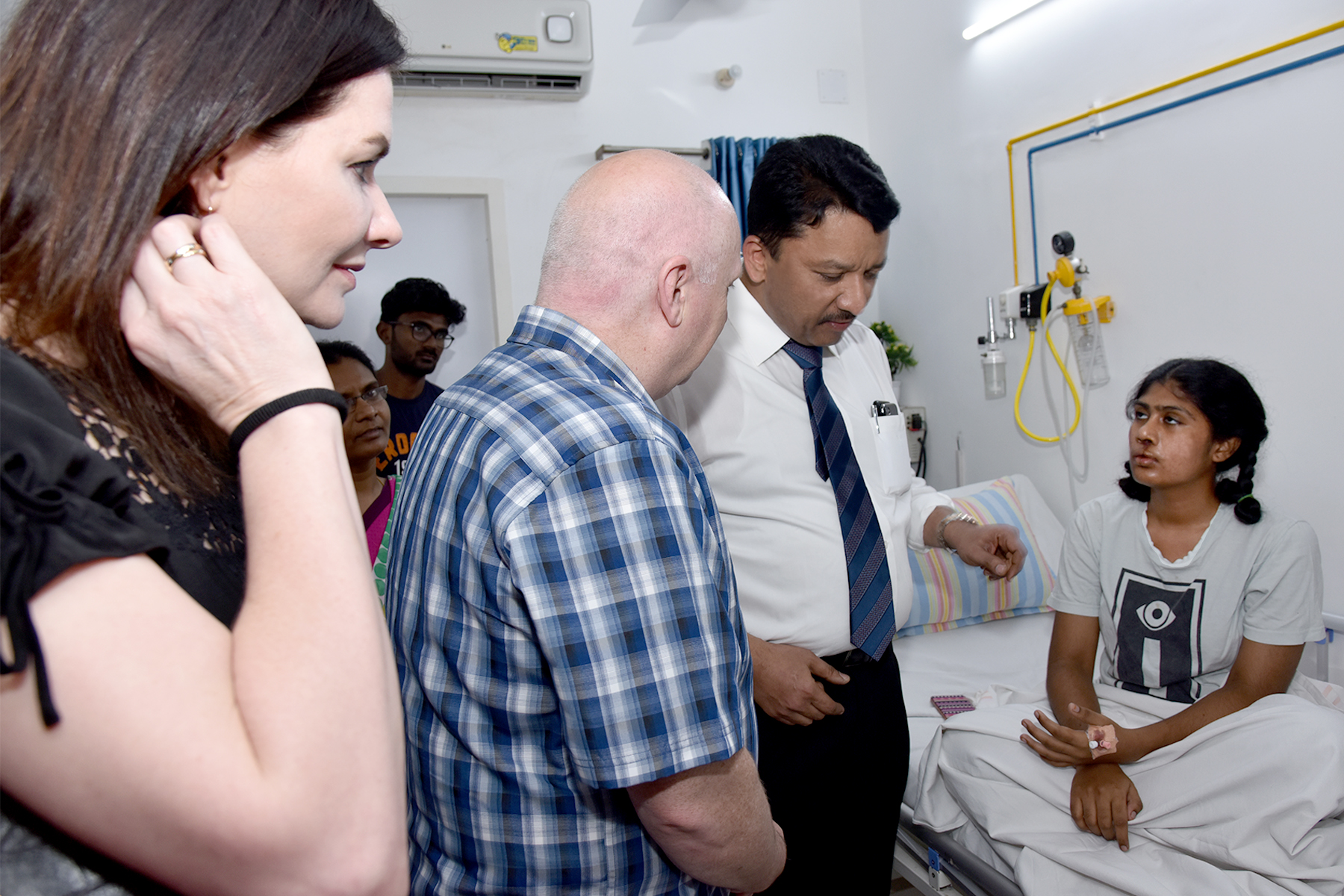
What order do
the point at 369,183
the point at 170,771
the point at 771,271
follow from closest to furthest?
the point at 170,771 → the point at 369,183 → the point at 771,271

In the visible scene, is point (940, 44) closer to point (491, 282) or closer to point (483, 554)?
point (491, 282)

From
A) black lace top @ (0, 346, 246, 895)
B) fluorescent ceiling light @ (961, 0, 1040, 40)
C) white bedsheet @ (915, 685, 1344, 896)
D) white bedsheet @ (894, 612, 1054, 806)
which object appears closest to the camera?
black lace top @ (0, 346, 246, 895)

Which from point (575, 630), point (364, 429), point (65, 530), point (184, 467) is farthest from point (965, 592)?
point (65, 530)

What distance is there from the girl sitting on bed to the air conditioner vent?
2474 millimetres

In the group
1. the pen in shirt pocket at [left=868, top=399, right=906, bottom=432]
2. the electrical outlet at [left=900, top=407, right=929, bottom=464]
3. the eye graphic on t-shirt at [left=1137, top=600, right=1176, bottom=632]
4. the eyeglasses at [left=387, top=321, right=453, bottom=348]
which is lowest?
the eye graphic on t-shirt at [left=1137, top=600, right=1176, bottom=632]

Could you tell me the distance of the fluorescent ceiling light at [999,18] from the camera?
2.89m

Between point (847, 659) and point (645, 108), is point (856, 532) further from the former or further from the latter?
point (645, 108)

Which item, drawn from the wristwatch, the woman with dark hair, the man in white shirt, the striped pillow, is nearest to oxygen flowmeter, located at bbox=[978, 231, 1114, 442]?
the striped pillow

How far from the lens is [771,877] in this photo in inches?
37.5

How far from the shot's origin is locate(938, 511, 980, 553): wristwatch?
1851 mm

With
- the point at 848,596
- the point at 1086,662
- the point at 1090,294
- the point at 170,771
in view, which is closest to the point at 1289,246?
the point at 1090,294

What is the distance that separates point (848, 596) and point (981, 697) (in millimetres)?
897

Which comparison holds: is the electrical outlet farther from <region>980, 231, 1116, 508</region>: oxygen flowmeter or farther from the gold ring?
the gold ring

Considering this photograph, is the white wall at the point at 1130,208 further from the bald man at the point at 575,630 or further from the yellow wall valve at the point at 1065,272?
the bald man at the point at 575,630
